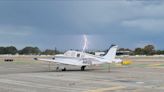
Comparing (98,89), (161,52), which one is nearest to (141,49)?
(161,52)

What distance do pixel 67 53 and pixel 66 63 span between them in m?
1.48

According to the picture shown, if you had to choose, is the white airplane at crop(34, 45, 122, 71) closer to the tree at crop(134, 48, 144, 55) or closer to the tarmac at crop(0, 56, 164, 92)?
the tarmac at crop(0, 56, 164, 92)

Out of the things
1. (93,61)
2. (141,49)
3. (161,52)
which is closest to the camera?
(93,61)

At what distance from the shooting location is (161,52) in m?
173

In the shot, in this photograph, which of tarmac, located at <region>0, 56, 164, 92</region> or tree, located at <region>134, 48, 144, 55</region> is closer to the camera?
tarmac, located at <region>0, 56, 164, 92</region>

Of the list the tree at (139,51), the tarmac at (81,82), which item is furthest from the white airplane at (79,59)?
the tree at (139,51)

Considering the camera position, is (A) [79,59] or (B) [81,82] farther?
(A) [79,59]

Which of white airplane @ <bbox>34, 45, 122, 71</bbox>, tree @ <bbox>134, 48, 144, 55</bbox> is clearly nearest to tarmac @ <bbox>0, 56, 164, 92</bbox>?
white airplane @ <bbox>34, 45, 122, 71</bbox>

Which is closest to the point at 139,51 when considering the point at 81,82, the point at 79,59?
the point at 79,59

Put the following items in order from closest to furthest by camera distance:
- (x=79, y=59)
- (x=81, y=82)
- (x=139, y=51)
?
(x=81, y=82), (x=79, y=59), (x=139, y=51)

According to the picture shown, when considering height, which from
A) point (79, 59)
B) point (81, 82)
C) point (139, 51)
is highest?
point (139, 51)

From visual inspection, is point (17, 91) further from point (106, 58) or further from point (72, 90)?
point (106, 58)

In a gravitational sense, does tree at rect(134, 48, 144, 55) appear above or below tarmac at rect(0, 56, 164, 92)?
above

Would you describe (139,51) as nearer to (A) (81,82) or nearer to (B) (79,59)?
(B) (79,59)
